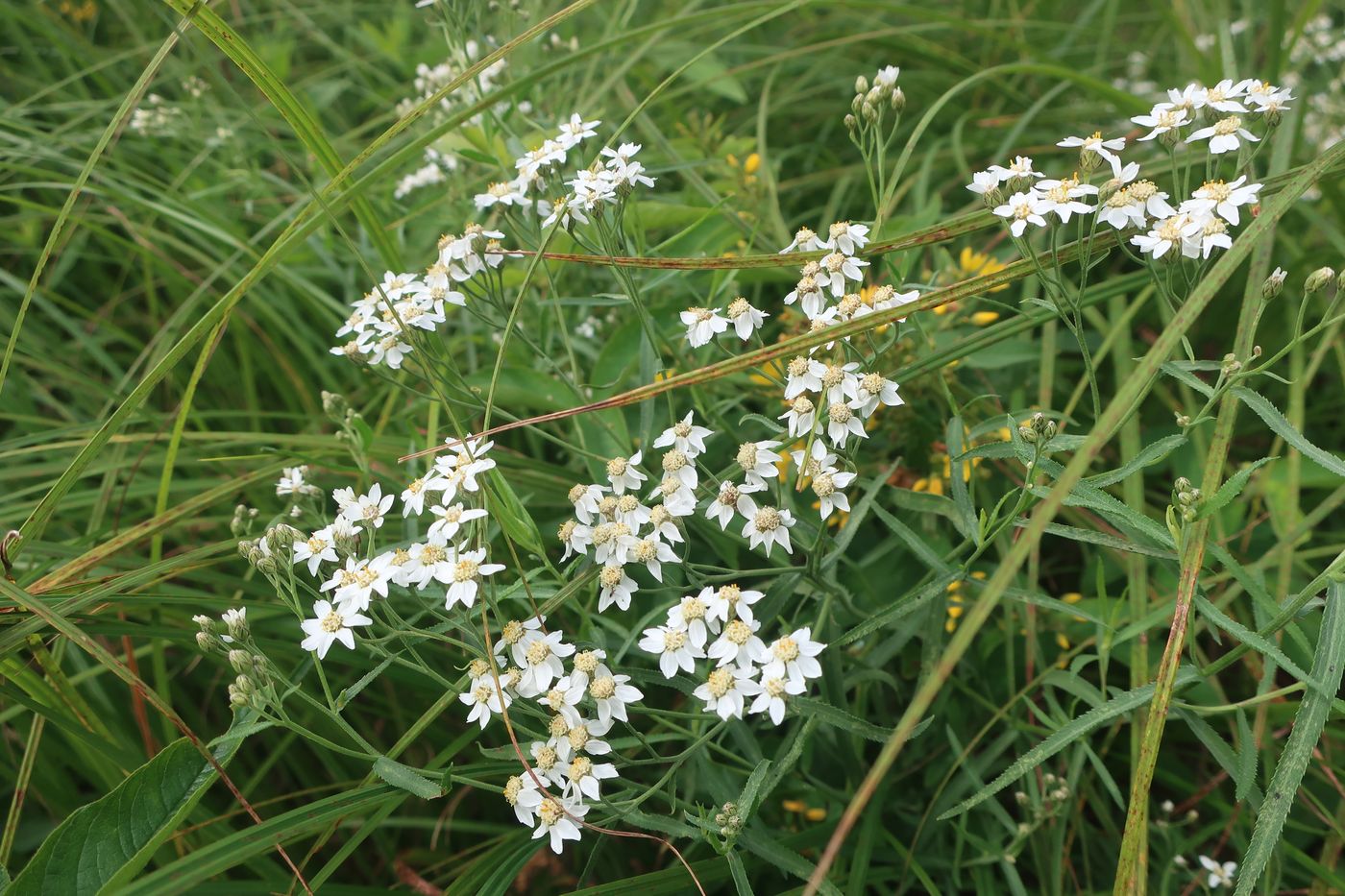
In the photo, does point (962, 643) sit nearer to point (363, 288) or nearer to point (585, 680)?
point (585, 680)

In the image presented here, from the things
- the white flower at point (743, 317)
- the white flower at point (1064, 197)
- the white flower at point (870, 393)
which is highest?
the white flower at point (1064, 197)

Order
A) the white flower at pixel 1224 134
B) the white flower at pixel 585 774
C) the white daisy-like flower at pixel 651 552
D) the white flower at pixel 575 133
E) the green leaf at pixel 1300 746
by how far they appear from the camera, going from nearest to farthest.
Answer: the green leaf at pixel 1300 746 < the white flower at pixel 585 774 < the white daisy-like flower at pixel 651 552 < the white flower at pixel 1224 134 < the white flower at pixel 575 133

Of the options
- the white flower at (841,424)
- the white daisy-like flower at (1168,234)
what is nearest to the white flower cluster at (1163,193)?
the white daisy-like flower at (1168,234)

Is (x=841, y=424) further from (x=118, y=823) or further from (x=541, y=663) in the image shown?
(x=118, y=823)

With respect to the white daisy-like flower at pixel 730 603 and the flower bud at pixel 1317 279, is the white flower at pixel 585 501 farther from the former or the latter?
the flower bud at pixel 1317 279

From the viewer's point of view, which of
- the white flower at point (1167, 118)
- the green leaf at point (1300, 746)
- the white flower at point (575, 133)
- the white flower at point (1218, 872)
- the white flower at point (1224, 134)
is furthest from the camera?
the white flower at point (575, 133)

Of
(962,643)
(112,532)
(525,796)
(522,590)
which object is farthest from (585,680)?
(112,532)
